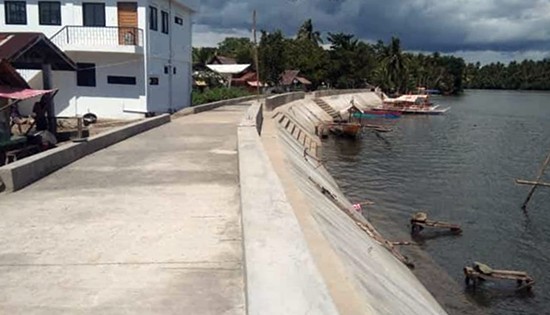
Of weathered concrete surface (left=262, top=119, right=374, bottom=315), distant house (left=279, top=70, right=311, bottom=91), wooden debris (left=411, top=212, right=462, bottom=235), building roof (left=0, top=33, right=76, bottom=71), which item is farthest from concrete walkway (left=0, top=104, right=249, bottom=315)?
distant house (left=279, top=70, right=311, bottom=91)

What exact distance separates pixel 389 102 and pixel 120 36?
5610cm

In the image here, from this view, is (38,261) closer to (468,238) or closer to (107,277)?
(107,277)

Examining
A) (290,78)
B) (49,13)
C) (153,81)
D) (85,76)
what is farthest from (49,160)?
(290,78)

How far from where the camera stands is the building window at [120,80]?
2938 centimetres

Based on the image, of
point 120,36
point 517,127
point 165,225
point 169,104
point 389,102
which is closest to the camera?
point 165,225

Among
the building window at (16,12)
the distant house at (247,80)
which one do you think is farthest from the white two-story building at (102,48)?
the distant house at (247,80)

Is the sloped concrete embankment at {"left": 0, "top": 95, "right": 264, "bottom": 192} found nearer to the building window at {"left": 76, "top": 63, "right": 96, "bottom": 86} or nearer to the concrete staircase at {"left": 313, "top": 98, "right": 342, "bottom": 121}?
the building window at {"left": 76, "top": 63, "right": 96, "bottom": 86}

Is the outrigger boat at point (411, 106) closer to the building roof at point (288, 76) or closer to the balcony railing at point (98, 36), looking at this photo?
the building roof at point (288, 76)

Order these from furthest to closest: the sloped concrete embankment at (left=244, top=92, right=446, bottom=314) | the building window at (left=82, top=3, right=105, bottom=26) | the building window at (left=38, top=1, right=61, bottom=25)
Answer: the building window at (left=38, top=1, right=61, bottom=25)
the building window at (left=82, top=3, right=105, bottom=26)
the sloped concrete embankment at (left=244, top=92, right=446, bottom=314)

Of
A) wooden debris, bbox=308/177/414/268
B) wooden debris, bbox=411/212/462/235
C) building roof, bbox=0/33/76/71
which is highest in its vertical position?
building roof, bbox=0/33/76/71

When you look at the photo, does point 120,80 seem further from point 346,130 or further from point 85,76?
point 346,130

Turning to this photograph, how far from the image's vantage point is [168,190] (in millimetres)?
9289

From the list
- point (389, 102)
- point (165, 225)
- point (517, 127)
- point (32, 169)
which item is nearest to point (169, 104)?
point (32, 169)

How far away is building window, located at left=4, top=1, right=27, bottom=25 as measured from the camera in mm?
29078
